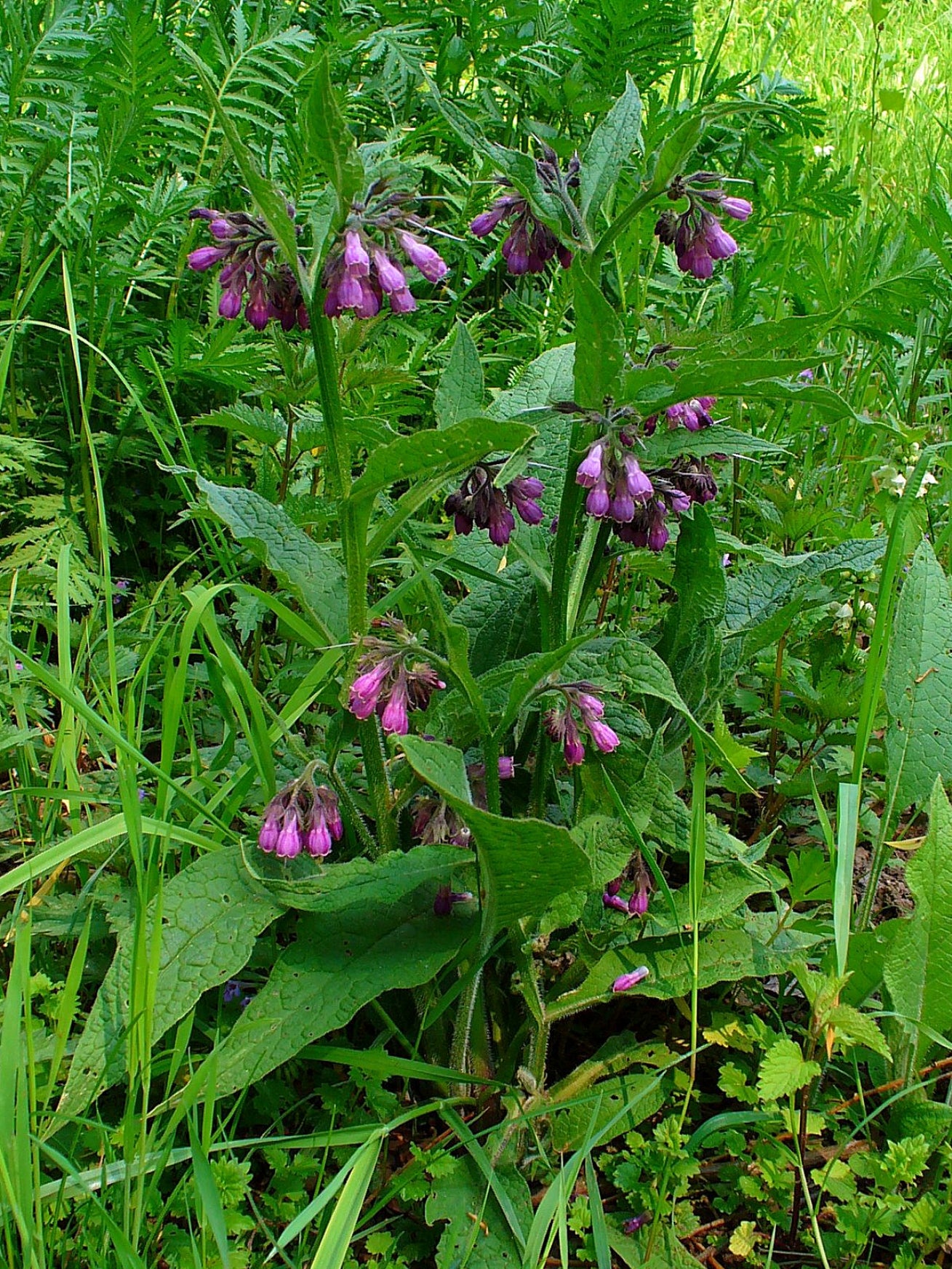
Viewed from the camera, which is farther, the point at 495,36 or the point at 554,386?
the point at 495,36

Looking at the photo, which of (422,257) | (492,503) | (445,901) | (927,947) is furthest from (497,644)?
(927,947)

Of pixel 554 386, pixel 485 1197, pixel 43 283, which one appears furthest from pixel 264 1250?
pixel 43 283

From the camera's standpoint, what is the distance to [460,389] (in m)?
1.66

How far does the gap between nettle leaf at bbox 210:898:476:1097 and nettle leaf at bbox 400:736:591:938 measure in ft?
0.43

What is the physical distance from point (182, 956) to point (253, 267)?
2.95ft

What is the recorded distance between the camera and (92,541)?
288 cm

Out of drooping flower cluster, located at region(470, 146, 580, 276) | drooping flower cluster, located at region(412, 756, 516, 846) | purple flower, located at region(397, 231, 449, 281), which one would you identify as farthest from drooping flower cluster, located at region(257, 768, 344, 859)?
drooping flower cluster, located at region(470, 146, 580, 276)

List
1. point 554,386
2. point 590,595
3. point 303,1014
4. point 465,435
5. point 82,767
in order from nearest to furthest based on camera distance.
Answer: point 465,435, point 303,1014, point 590,595, point 554,386, point 82,767

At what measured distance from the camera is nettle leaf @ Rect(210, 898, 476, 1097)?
1.42 metres

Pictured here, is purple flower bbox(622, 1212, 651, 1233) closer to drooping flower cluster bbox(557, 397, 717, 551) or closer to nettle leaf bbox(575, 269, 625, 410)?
drooping flower cluster bbox(557, 397, 717, 551)

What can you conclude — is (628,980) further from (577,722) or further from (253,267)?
(253,267)

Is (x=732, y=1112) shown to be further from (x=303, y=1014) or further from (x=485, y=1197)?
(x=303, y=1014)

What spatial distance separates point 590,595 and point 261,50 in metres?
2.32

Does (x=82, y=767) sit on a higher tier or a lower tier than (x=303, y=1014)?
lower
